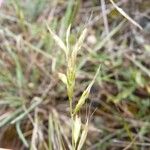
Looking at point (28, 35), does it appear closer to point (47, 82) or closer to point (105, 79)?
point (47, 82)

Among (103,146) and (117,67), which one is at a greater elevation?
(117,67)

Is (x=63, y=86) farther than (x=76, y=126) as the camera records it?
Yes

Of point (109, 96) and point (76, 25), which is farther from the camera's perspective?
point (76, 25)

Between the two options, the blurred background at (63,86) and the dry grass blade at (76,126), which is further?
the blurred background at (63,86)

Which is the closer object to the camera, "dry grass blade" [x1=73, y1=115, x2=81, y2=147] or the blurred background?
"dry grass blade" [x1=73, y1=115, x2=81, y2=147]

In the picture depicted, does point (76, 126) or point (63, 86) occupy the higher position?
point (76, 126)

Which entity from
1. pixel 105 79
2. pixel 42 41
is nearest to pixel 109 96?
pixel 105 79

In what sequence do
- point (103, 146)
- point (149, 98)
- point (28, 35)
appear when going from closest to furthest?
point (103, 146), point (149, 98), point (28, 35)

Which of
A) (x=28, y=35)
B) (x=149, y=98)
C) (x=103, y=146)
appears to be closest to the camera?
(x=103, y=146)
